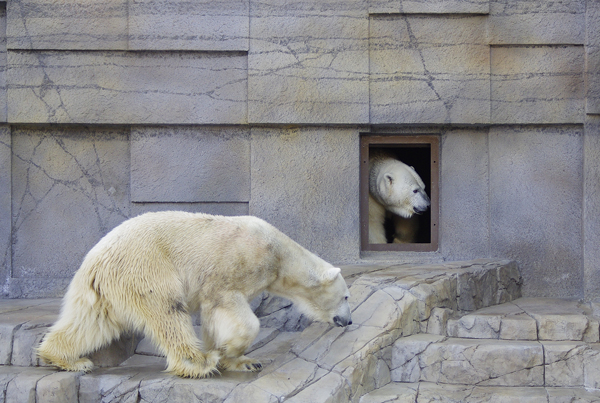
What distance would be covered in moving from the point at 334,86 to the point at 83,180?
2.24 metres

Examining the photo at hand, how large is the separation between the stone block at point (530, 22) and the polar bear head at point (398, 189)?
1.40 meters

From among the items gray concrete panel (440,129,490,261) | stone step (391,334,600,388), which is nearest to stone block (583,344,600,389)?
stone step (391,334,600,388)

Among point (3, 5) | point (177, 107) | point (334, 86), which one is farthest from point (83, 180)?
point (334, 86)

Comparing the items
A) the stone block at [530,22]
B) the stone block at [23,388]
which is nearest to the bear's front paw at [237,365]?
the stone block at [23,388]

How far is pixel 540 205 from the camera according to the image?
16.4 ft

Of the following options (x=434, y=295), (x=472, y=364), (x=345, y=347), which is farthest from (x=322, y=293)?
(x=472, y=364)

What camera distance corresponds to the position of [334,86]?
16.3 feet

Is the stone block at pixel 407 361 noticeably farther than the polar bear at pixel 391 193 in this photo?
No

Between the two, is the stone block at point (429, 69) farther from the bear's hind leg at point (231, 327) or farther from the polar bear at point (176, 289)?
the bear's hind leg at point (231, 327)

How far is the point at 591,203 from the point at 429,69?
1.65 metres

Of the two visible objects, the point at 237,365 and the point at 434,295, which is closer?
the point at 237,365

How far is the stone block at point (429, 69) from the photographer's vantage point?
496 centimetres

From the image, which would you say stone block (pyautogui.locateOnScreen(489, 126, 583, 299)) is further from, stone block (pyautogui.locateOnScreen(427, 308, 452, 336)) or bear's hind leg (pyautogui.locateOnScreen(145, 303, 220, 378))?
bear's hind leg (pyautogui.locateOnScreen(145, 303, 220, 378))

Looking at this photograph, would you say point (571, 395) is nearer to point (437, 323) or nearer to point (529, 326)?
point (529, 326)
